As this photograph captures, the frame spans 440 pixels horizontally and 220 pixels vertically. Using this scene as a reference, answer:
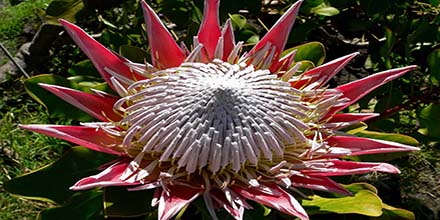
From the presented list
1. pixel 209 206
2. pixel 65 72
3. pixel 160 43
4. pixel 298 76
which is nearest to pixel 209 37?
pixel 160 43

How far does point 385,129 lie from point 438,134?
22cm

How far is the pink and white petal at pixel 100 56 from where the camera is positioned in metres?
1.82

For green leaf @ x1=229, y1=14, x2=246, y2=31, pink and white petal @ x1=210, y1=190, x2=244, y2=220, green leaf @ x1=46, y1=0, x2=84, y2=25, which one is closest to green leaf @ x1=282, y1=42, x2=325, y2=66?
green leaf @ x1=229, y1=14, x2=246, y2=31

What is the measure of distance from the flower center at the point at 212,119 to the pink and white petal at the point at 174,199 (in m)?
0.05

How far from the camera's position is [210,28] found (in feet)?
6.32

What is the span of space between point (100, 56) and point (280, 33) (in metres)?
0.48

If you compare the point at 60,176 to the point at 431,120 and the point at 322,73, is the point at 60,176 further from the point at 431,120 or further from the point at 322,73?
the point at 431,120

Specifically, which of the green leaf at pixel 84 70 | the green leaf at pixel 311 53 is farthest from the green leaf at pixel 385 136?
the green leaf at pixel 84 70

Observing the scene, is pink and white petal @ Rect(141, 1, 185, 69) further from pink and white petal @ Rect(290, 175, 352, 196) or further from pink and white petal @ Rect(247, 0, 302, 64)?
pink and white petal @ Rect(290, 175, 352, 196)

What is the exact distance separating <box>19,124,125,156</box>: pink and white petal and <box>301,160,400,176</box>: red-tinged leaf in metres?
0.46

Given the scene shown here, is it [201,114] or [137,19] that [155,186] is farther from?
[137,19]

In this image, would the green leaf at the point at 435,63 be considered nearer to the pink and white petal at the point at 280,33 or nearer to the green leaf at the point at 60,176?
the pink and white petal at the point at 280,33

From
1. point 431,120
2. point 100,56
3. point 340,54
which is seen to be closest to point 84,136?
point 100,56

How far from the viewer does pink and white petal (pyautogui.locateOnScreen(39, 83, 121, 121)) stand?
1.76m
